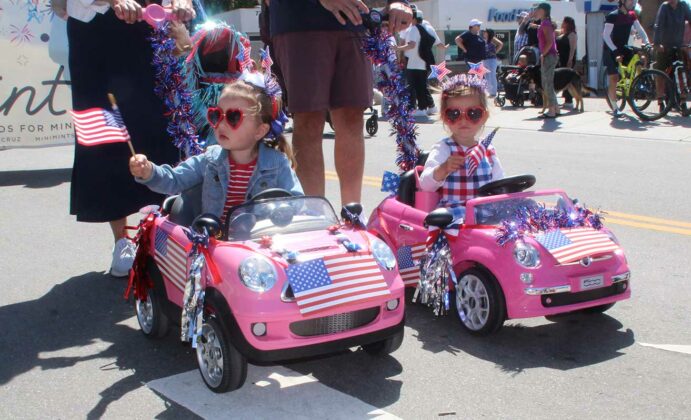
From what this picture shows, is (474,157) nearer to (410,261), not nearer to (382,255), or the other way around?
(410,261)

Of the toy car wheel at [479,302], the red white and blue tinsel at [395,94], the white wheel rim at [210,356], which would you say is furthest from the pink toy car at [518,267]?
the white wheel rim at [210,356]

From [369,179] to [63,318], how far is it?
4839 mm

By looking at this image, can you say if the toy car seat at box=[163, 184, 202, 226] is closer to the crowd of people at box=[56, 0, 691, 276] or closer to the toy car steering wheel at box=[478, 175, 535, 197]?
the crowd of people at box=[56, 0, 691, 276]

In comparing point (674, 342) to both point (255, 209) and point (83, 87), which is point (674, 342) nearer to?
point (255, 209)

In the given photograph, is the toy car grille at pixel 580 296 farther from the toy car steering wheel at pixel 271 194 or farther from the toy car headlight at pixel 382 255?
the toy car steering wheel at pixel 271 194

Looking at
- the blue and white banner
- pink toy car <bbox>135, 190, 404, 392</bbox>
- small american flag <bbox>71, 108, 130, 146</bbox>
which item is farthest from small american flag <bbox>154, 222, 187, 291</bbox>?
the blue and white banner

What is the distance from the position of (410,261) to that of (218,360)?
1468 millimetres

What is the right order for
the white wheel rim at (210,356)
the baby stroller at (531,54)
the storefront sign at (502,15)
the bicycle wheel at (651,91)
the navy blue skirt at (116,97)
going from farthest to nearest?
the storefront sign at (502,15) → the baby stroller at (531,54) → the bicycle wheel at (651,91) → the navy blue skirt at (116,97) → the white wheel rim at (210,356)

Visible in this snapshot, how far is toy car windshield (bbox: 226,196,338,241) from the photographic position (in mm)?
3791

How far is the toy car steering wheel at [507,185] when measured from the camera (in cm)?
448

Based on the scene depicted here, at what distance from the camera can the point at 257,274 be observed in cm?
343

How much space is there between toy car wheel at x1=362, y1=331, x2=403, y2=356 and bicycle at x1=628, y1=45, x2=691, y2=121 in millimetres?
9800

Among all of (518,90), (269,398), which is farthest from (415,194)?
(518,90)

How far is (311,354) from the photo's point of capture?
3.42 metres
